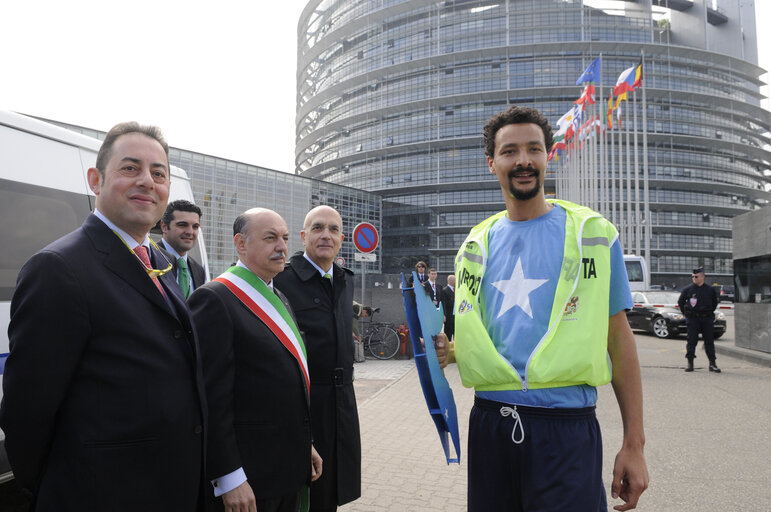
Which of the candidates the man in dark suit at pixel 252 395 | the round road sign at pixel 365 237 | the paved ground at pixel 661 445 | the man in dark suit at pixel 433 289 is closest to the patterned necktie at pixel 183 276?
the paved ground at pixel 661 445

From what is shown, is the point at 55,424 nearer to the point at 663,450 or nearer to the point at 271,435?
the point at 271,435

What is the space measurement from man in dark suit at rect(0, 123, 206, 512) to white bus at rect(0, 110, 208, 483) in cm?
191

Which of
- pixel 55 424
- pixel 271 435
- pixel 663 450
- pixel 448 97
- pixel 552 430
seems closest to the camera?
pixel 55 424

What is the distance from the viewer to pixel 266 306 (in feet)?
7.45

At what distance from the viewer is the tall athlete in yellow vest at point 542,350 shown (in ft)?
5.73

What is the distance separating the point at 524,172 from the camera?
6.60 feet

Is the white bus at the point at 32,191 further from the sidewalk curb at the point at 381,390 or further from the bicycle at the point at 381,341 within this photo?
the bicycle at the point at 381,341

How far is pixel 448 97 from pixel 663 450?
5955 cm

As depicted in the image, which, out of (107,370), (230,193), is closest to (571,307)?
(107,370)

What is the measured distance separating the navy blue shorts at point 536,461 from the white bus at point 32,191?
9.51 ft

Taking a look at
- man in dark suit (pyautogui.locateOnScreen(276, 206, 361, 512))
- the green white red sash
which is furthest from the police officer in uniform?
the green white red sash

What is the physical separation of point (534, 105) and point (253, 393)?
58.8 meters

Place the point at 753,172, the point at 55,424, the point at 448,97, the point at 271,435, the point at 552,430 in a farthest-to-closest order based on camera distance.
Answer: the point at 753,172, the point at 448,97, the point at 271,435, the point at 552,430, the point at 55,424

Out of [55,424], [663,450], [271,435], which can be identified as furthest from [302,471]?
[663,450]
